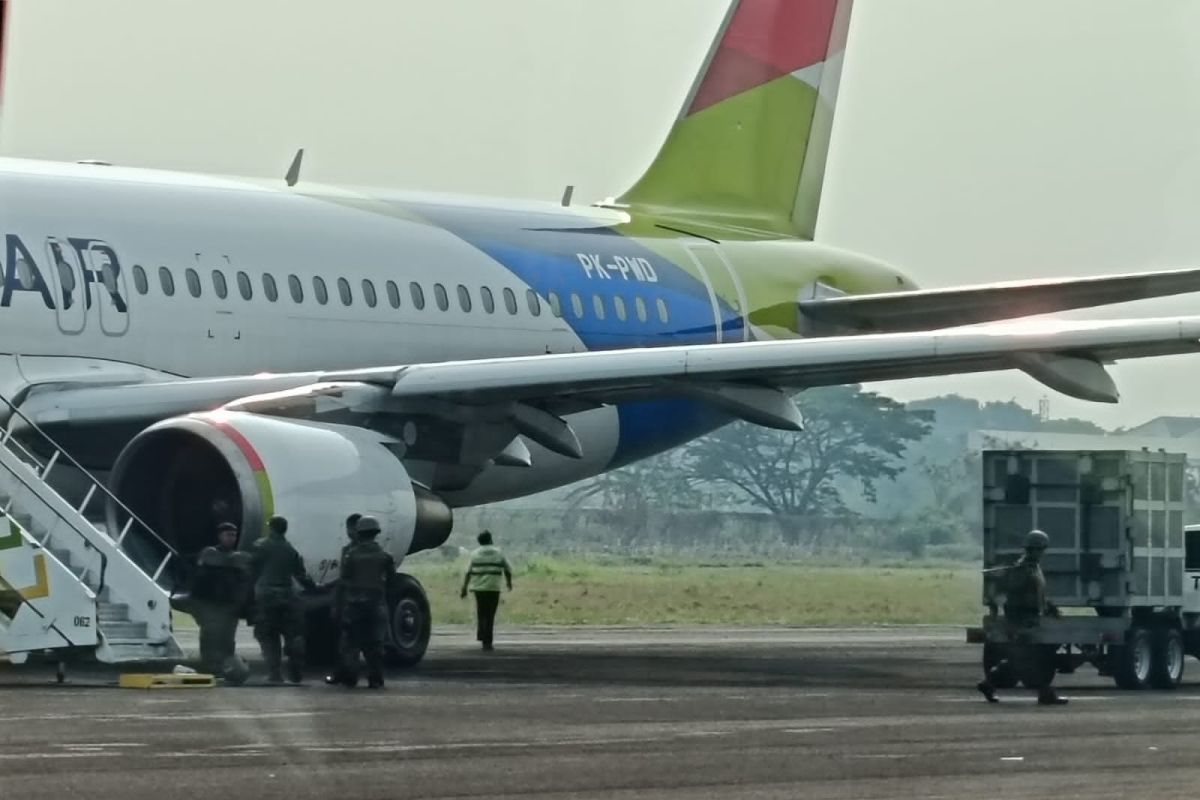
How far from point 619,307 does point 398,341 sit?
3427 millimetres

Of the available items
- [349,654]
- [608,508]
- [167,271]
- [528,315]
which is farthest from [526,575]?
[349,654]

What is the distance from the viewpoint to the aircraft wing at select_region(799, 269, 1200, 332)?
27297 millimetres

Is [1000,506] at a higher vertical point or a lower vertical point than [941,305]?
lower

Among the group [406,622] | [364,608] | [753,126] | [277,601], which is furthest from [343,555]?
[753,126]

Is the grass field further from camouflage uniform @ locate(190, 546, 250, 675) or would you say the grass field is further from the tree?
camouflage uniform @ locate(190, 546, 250, 675)

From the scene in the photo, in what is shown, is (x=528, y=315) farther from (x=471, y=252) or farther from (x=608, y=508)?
(x=608, y=508)

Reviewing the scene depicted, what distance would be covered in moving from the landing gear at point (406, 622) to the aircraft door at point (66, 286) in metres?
3.62

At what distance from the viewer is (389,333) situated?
2761 centimetres

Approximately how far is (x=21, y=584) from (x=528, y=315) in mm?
9792

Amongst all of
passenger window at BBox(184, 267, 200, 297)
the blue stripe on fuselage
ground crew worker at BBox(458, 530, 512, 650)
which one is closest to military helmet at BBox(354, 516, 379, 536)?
passenger window at BBox(184, 267, 200, 297)

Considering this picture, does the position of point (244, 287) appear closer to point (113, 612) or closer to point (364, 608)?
point (113, 612)

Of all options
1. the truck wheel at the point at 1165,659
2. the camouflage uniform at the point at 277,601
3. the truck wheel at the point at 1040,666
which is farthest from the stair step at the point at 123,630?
the truck wheel at the point at 1165,659

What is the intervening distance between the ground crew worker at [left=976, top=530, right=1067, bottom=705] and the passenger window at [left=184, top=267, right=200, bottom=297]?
331 inches

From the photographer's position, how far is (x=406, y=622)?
23719mm
